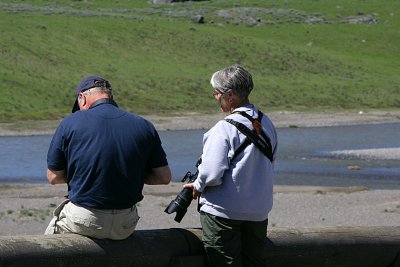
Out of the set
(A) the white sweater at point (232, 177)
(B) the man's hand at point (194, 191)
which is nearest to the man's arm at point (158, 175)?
(B) the man's hand at point (194, 191)

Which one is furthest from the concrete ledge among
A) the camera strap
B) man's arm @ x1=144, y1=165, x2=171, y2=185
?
the camera strap

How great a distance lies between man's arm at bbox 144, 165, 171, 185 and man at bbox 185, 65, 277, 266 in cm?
19

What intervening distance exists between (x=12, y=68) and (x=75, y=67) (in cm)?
481

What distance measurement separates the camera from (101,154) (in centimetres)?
709

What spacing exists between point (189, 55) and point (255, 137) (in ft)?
198

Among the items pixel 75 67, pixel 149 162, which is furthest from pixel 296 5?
pixel 149 162

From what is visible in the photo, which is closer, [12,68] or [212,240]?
[212,240]

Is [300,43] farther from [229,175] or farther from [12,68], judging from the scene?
[229,175]

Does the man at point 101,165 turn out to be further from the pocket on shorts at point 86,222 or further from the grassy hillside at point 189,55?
the grassy hillside at point 189,55

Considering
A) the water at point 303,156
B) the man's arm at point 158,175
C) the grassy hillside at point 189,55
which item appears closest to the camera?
the man's arm at point 158,175

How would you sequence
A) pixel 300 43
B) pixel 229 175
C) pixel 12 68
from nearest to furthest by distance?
pixel 229 175 < pixel 12 68 < pixel 300 43

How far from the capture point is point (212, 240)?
7426mm

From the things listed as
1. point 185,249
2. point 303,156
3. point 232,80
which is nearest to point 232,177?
point 232,80

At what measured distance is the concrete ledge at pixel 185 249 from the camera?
23.3ft
